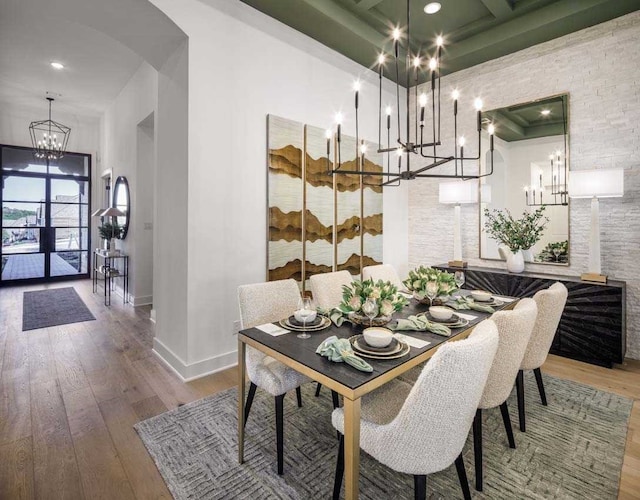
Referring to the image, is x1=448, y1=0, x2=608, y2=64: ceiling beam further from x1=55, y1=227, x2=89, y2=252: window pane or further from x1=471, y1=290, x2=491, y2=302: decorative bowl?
x1=55, y1=227, x2=89, y2=252: window pane

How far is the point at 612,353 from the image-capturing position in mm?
2932

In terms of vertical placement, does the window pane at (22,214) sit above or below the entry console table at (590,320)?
above

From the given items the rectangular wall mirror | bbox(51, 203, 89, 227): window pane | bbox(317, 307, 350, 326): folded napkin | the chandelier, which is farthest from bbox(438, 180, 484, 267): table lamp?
bbox(51, 203, 89, 227): window pane

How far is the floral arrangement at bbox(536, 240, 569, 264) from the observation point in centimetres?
355

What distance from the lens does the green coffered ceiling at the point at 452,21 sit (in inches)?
122

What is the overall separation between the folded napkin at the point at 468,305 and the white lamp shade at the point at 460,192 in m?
2.12

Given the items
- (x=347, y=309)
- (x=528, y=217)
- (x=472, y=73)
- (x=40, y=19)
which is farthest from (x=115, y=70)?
(x=528, y=217)

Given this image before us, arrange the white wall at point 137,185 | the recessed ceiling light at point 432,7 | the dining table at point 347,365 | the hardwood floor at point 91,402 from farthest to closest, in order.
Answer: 1. the white wall at point 137,185
2. the recessed ceiling light at point 432,7
3. the hardwood floor at point 91,402
4. the dining table at point 347,365

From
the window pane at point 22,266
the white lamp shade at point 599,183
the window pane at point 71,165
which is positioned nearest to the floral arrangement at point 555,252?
the white lamp shade at point 599,183

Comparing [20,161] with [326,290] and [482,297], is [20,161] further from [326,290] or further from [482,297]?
[482,297]

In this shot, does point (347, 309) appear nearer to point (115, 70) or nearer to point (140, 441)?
point (140, 441)

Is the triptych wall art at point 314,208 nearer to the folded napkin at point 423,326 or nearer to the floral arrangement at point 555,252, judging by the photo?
the folded napkin at point 423,326

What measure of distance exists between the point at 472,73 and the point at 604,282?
2.87 meters

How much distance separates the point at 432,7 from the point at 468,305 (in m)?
2.97
